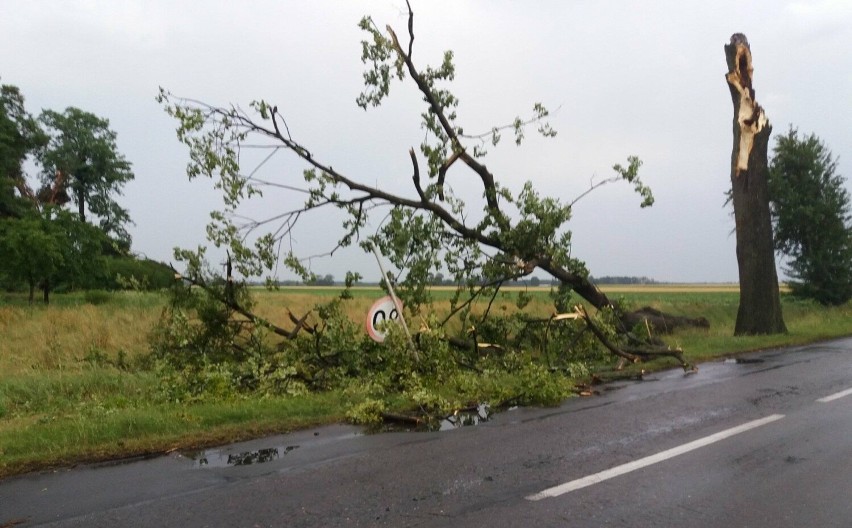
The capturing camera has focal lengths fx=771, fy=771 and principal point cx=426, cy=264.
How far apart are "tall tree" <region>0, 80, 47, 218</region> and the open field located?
19227 mm

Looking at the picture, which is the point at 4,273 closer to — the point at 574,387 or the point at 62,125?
the point at 62,125

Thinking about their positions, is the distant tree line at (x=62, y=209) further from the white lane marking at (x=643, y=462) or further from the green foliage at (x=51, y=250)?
the white lane marking at (x=643, y=462)

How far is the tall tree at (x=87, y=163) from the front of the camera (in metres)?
51.1

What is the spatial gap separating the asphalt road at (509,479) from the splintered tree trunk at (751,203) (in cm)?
1187

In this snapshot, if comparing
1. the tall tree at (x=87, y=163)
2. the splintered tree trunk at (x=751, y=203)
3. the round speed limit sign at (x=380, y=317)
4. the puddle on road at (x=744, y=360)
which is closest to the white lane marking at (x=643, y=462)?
the round speed limit sign at (x=380, y=317)

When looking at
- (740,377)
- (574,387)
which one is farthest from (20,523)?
(740,377)

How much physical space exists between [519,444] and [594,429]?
44.0 inches

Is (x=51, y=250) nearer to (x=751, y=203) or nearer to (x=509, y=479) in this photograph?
(x=751, y=203)

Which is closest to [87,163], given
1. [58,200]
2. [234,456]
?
[58,200]

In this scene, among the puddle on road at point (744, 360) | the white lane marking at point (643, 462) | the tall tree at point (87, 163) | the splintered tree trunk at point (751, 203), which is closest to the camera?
the white lane marking at point (643, 462)

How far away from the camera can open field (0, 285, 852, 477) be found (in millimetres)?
7512

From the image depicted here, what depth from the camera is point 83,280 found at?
34.0 meters

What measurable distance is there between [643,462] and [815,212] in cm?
3068

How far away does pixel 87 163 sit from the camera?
51.9 meters
